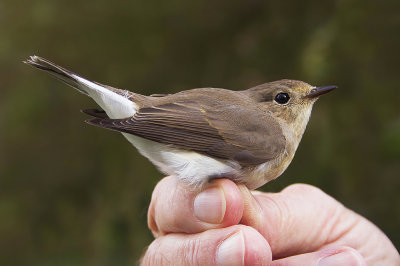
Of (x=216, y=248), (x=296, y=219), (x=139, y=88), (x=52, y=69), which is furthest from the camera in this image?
(x=139, y=88)

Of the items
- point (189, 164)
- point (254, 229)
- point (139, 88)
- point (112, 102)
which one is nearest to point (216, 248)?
point (254, 229)

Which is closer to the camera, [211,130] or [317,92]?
[211,130]

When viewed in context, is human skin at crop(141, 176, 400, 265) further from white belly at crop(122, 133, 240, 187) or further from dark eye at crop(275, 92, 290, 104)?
dark eye at crop(275, 92, 290, 104)

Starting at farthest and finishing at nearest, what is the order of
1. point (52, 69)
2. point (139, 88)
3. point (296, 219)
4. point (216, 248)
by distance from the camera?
1. point (139, 88)
2. point (296, 219)
3. point (216, 248)
4. point (52, 69)

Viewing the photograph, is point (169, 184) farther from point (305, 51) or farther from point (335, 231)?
point (305, 51)

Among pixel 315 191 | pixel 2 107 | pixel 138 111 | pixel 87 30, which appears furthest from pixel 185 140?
pixel 2 107

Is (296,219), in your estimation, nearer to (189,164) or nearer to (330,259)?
(330,259)
